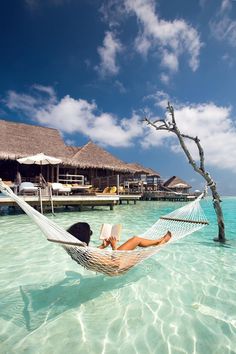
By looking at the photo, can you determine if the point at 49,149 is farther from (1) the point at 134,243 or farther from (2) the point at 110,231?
(1) the point at 134,243

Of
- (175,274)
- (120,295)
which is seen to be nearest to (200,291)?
(175,274)

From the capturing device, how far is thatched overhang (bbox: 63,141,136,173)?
13.2 m

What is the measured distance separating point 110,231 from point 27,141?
1143 centimetres

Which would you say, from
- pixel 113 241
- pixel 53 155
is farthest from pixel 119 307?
pixel 53 155

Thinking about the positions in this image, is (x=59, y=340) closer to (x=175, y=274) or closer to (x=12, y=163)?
(x=175, y=274)

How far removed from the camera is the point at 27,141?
42.8ft

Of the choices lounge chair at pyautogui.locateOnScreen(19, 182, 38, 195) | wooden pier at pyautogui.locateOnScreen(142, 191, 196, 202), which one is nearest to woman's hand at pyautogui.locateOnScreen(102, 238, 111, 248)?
lounge chair at pyautogui.locateOnScreen(19, 182, 38, 195)

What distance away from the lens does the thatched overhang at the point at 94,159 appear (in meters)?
13.2

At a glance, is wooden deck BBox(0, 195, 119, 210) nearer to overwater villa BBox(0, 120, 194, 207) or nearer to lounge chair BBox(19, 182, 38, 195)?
lounge chair BBox(19, 182, 38, 195)

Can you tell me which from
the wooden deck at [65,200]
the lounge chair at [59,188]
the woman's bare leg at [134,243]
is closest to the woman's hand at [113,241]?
the woman's bare leg at [134,243]

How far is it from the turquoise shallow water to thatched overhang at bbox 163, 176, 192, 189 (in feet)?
75.7

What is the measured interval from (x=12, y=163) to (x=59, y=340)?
12697mm

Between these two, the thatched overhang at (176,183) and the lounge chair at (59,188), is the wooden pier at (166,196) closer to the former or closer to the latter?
the thatched overhang at (176,183)

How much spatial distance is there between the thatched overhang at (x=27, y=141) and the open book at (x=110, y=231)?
370 inches
